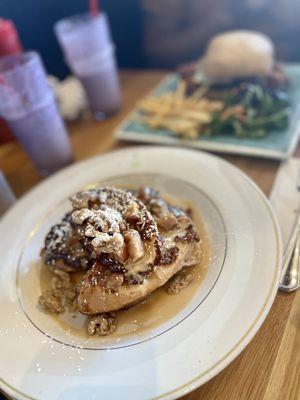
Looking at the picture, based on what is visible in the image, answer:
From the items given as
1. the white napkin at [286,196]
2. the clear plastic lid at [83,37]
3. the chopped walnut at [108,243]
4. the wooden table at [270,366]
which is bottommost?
the wooden table at [270,366]

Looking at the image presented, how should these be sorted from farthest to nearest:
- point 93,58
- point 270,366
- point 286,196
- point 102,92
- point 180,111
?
point 102,92, point 93,58, point 180,111, point 286,196, point 270,366

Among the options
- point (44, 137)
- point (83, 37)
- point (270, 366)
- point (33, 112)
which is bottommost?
point (270, 366)

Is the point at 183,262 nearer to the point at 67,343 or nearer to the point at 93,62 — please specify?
the point at 67,343

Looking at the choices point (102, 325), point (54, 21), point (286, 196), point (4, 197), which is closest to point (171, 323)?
point (102, 325)

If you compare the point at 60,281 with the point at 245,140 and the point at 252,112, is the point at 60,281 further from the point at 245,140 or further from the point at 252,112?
the point at 252,112

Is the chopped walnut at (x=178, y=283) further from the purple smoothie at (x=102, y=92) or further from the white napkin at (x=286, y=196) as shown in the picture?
the purple smoothie at (x=102, y=92)

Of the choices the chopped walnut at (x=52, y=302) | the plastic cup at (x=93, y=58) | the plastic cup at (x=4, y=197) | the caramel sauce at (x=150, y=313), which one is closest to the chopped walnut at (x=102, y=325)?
the caramel sauce at (x=150, y=313)

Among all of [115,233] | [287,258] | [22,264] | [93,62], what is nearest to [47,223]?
[22,264]
